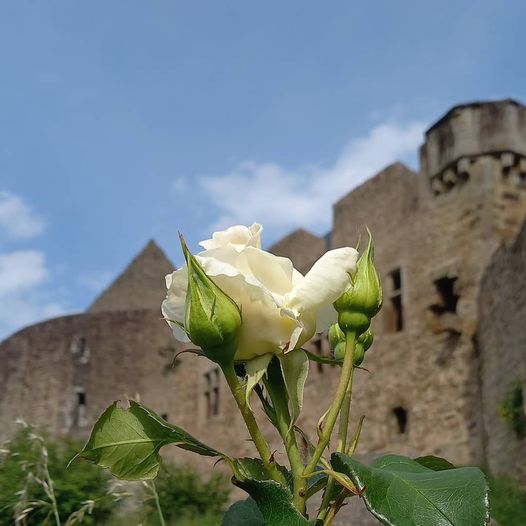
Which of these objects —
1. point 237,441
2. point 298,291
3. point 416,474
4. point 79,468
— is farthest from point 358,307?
point 237,441

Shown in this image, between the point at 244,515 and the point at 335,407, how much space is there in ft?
0.96

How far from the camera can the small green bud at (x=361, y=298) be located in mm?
1144

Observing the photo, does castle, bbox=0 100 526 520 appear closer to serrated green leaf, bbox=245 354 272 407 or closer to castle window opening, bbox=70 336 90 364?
castle window opening, bbox=70 336 90 364

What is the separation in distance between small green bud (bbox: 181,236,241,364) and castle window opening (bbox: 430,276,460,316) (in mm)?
12212

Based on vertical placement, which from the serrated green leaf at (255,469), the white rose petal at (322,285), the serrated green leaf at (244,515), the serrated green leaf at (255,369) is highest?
the white rose petal at (322,285)

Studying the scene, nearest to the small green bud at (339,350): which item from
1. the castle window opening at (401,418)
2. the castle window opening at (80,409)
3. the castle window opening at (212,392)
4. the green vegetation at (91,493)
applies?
the green vegetation at (91,493)

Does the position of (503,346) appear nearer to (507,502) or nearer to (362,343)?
(507,502)

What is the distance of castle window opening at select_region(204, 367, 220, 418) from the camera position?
65.8 feet

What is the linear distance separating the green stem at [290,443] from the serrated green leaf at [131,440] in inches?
4.4

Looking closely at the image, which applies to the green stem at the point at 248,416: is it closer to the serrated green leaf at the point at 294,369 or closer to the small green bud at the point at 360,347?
the serrated green leaf at the point at 294,369

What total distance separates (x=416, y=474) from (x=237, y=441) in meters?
17.9

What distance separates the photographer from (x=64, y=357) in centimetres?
2536

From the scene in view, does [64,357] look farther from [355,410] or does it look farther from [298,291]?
[298,291]

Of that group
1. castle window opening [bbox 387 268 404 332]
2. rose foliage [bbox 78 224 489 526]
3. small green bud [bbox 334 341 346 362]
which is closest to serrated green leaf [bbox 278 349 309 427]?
rose foliage [bbox 78 224 489 526]
